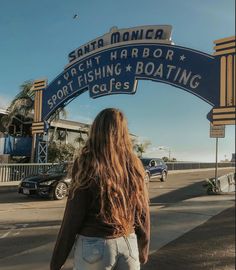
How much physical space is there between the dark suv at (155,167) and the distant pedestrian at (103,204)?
61.2 feet

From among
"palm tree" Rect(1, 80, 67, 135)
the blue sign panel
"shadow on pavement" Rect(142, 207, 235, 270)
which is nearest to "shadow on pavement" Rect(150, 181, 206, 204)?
the blue sign panel

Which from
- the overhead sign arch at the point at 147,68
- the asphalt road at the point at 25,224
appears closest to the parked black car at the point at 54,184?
the asphalt road at the point at 25,224

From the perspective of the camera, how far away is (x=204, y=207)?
1113 centimetres

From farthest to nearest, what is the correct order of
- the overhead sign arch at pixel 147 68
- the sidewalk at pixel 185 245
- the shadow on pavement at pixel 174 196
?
1. the shadow on pavement at pixel 174 196
2. the overhead sign arch at pixel 147 68
3. the sidewalk at pixel 185 245

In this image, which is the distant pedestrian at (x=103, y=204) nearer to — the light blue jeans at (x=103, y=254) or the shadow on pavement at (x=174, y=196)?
the light blue jeans at (x=103, y=254)

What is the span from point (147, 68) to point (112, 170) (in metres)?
10.7

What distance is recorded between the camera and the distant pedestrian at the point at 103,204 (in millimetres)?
2654

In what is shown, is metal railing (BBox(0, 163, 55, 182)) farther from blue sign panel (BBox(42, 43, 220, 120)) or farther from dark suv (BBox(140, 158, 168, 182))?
dark suv (BBox(140, 158, 168, 182))

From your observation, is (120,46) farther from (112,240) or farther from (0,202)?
(112,240)

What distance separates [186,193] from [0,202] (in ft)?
24.9

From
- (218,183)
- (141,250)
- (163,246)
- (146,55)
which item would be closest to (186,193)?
(218,183)

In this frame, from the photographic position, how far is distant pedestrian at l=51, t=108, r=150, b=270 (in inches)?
104

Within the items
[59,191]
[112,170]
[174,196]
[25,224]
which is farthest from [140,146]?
[174,196]

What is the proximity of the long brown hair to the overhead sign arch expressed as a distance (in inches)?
330
